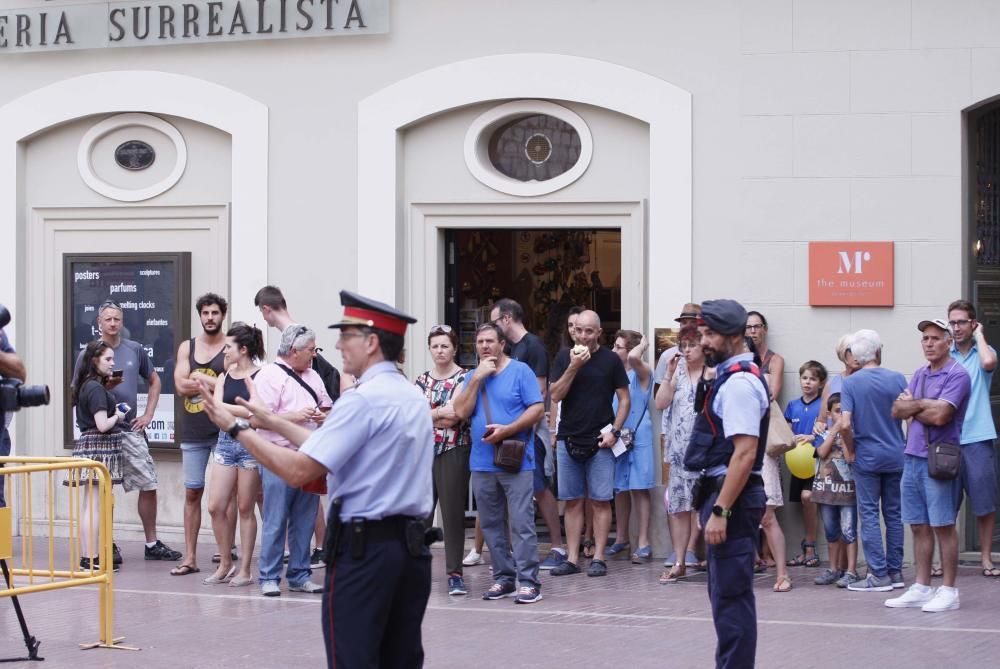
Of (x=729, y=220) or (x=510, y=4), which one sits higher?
(x=510, y=4)

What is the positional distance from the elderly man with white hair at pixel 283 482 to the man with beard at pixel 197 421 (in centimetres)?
135

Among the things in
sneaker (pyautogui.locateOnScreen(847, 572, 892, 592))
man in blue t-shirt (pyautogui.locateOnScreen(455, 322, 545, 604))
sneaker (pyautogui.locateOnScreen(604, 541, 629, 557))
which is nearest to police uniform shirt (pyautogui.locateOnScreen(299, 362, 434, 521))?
man in blue t-shirt (pyautogui.locateOnScreen(455, 322, 545, 604))

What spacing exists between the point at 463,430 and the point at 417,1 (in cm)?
421

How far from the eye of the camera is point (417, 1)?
42.1 ft

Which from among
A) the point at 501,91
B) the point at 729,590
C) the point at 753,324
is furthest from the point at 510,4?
the point at 729,590

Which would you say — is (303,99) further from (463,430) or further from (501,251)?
(463,430)

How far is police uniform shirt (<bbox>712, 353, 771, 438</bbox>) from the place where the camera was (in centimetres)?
674

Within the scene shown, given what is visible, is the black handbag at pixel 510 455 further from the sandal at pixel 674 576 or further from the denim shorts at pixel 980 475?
the denim shorts at pixel 980 475

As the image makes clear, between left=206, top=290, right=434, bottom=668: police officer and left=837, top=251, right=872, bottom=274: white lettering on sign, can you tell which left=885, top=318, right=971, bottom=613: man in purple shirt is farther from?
left=206, top=290, right=434, bottom=668: police officer

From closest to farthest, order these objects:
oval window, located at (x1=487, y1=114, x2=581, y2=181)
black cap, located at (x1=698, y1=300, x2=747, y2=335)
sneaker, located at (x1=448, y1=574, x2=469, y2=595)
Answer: black cap, located at (x1=698, y1=300, x2=747, y2=335) → sneaker, located at (x1=448, y1=574, x2=469, y2=595) → oval window, located at (x1=487, y1=114, x2=581, y2=181)

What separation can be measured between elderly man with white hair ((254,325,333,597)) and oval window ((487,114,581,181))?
326cm

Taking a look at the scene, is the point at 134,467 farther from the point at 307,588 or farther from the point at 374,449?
the point at 374,449

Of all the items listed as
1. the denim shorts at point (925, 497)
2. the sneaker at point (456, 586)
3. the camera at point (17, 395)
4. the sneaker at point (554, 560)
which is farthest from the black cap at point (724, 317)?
the sneaker at point (554, 560)

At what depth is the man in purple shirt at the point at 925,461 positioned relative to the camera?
9.73 meters
